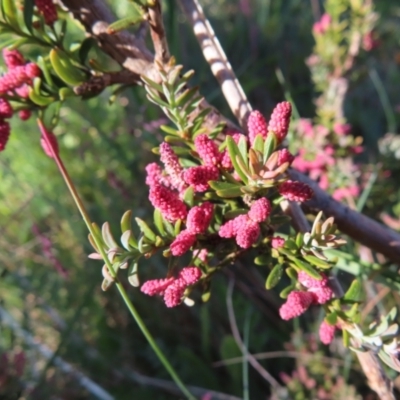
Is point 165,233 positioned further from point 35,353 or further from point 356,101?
point 356,101

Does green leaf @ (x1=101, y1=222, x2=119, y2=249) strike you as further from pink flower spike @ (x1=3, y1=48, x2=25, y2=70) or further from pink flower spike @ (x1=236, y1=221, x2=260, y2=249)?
pink flower spike @ (x1=3, y1=48, x2=25, y2=70)

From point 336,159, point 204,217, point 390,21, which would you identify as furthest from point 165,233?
point 390,21

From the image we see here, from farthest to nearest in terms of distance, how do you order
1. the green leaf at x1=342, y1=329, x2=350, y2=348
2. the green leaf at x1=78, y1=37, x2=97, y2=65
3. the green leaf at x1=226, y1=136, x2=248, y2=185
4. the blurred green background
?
the blurred green background → the green leaf at x1=78, y1=37, x2=97, y2=65 → the green leaf at x1=342, y1=329, x2=350, y2=348 → the green leaf at x1=226, y1=136, x2=248, y2=185

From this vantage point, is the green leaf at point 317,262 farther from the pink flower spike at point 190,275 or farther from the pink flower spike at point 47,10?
the pink flower spike at point 47,10

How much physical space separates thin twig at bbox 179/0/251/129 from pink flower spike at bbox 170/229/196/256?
16 centimetres

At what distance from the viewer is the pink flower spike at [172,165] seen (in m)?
0.39

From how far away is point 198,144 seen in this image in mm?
404

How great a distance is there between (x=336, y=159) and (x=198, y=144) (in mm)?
720

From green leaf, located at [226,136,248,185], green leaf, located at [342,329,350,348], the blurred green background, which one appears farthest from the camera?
the blurred green background

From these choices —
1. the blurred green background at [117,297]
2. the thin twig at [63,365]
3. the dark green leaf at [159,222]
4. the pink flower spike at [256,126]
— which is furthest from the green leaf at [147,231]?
the thin twig at [63,365]

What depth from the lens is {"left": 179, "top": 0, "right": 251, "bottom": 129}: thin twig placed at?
52 centimetres

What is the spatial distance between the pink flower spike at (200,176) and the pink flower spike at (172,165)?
0.04 ft

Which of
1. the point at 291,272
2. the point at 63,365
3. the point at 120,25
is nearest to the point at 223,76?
the point at 120,25

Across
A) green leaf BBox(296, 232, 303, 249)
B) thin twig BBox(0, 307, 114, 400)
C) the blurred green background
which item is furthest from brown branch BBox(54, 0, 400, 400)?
thin twig BBox(0, 307, 114, 400)
